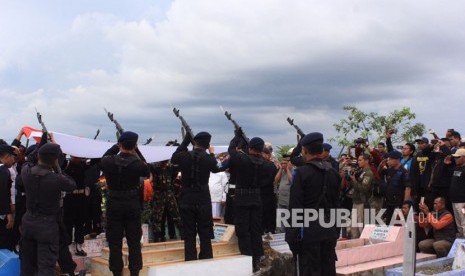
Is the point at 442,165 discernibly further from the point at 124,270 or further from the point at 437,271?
the point at 124,270

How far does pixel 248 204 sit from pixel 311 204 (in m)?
2.13

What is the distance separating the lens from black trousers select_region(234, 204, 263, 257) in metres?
7.10

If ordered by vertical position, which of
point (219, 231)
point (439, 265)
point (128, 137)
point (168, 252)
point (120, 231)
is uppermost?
point (128, 137)

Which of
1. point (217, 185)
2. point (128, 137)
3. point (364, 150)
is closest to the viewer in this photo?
point (128, 137)

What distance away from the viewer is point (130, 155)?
609 cm

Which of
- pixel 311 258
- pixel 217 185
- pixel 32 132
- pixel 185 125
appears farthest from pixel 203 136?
pixel 217 185

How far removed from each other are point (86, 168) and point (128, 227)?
6.16ft

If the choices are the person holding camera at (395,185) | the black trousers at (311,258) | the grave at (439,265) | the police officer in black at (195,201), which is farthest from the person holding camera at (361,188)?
the black trousers at (311,258)

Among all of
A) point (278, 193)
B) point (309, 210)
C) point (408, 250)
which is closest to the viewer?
point (408, 250)

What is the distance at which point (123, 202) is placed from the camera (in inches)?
235

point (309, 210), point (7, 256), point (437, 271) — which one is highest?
point (309, 210)

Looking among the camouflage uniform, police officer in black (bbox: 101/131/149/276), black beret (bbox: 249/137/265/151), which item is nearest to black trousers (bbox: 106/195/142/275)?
police officer in black (bbox: 101/131/149/276)

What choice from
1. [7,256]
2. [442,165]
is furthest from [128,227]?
[442,165]

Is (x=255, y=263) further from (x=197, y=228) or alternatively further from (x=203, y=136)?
(x=203, y=136)
